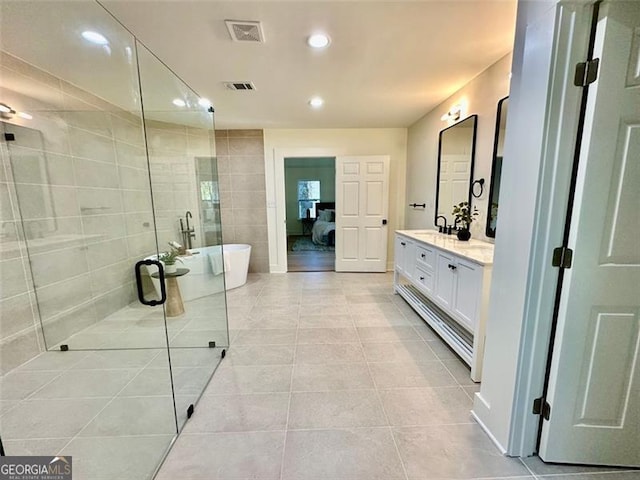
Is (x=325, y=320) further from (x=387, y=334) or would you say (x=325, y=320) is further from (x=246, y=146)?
(x=246, y=146)

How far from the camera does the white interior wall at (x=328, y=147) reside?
15.3ft

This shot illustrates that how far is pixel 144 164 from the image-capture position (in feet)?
9.83

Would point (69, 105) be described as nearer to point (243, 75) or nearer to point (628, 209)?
point (243, 75)

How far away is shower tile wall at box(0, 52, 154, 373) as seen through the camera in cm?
206

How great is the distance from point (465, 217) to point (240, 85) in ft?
8.85

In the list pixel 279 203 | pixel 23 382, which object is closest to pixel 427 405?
pixel 23 382

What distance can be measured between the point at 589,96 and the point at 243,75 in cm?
255

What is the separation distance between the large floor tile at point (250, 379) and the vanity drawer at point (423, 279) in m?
1.50

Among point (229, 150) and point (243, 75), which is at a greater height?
point (243, 75)

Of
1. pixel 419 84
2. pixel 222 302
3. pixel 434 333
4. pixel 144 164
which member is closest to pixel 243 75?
pixel 144 164

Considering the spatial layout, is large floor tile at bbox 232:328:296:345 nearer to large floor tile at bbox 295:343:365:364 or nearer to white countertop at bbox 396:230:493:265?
large floor tile at bbox 295:343:365:364

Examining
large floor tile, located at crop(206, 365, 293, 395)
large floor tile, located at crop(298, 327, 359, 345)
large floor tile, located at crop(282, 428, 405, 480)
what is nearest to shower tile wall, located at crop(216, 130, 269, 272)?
large floor tile, located at crop(298, 327, 359, 345)

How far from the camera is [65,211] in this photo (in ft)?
7.94

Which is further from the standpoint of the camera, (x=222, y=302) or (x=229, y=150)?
(x=229, y=150)
